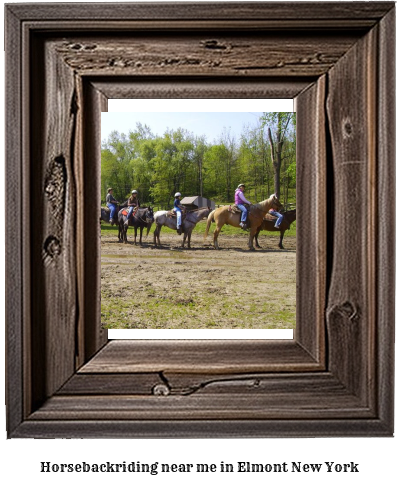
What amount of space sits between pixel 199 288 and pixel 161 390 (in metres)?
0.38

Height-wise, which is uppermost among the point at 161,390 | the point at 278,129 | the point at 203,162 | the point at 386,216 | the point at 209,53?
the point at 209,53

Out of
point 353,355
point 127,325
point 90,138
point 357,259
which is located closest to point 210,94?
point 90,138

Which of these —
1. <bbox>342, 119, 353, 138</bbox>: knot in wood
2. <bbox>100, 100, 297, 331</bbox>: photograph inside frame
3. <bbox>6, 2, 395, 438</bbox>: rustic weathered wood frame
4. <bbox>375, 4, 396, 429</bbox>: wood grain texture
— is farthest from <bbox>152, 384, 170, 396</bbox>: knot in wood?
<bbox>342, 119, 353, 138</bbox>: knot in wood

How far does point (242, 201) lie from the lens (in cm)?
153

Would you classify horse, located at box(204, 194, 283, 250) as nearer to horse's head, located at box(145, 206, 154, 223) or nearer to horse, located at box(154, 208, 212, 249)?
horse, located at box(154, 208, 212, 249)

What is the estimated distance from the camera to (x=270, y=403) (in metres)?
1.46

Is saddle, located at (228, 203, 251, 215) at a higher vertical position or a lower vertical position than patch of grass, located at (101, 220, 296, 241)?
higher

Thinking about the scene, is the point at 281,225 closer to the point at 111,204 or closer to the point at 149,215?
the point at 149,215

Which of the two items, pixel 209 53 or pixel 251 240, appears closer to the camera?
pixel 209 53

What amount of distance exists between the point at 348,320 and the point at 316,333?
118mm

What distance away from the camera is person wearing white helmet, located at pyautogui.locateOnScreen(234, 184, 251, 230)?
1.53 m

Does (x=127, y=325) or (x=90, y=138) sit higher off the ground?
(x=90, y=138)

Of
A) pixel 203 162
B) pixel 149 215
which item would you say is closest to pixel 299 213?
pixel 203 162

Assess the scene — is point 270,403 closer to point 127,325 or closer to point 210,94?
point 127,325
